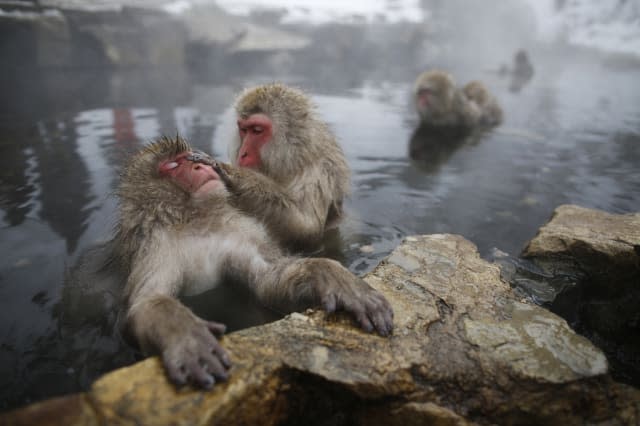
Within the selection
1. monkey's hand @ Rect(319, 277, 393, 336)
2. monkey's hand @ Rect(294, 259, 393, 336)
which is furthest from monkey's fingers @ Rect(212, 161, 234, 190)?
monkey's hand @ Rect(319, 277, 393, 336)

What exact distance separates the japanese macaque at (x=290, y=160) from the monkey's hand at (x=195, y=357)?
0.98 metres

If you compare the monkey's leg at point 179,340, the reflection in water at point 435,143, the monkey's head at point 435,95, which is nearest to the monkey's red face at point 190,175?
the monkey's leg at point 179,340

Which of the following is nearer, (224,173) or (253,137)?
(224,173)

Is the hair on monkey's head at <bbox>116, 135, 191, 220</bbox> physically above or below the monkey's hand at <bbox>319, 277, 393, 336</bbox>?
above

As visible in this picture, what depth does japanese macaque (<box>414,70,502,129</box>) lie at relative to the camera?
641cm

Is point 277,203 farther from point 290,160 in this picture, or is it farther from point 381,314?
point 381,314

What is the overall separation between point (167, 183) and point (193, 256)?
0.37 meters

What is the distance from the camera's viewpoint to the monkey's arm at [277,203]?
2.18 m

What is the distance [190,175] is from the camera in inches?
78.5

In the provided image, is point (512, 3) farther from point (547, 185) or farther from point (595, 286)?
point (595, 286)

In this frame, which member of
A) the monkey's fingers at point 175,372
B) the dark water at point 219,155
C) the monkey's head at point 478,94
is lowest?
the dark water at point 219,155

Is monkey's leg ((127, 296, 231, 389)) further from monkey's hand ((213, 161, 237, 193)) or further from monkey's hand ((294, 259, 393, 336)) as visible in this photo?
monkey's hand ((213, 161, 237, 193))

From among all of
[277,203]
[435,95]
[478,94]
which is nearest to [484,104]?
[478,94]

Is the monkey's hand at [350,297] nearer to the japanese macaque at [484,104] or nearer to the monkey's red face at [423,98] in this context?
the monkey's red face at [423,98]
